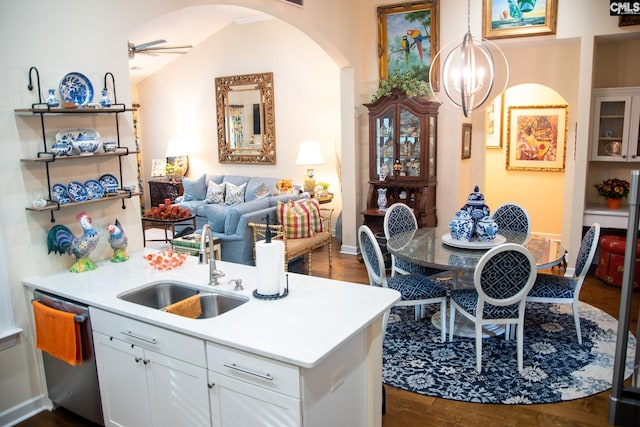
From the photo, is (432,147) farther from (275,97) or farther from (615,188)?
(275,97)

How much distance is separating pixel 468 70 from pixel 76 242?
339 centimetres

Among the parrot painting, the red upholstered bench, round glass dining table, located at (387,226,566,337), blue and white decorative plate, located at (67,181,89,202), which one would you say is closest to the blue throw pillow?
the parrot painting

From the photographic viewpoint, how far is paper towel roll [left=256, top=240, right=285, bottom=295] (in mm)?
2590

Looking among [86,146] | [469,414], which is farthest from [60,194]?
[469,414]

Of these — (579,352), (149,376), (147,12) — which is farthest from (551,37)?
(149,376)

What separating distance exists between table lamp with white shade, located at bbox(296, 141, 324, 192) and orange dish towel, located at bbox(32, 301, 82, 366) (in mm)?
4968

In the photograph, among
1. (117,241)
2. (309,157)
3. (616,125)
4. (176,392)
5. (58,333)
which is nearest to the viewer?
(176,392)

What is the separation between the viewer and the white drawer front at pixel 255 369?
6.87 feet

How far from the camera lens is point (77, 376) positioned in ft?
9.89

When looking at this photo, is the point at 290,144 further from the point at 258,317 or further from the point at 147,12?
the point at 258,317

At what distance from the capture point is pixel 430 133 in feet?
20.0

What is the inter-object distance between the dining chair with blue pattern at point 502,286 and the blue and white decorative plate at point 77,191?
2.65 metres

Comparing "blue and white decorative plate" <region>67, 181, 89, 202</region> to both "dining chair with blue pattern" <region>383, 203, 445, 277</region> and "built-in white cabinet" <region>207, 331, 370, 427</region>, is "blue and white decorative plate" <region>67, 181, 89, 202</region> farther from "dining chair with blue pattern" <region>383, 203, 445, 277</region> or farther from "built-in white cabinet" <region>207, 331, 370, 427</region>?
"dining chair with blue pattern" <region>383, 203, 445, 277</region>

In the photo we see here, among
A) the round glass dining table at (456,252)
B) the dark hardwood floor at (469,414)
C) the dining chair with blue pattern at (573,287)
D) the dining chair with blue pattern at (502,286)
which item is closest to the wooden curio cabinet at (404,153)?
the round glass dining table at (456,252)
